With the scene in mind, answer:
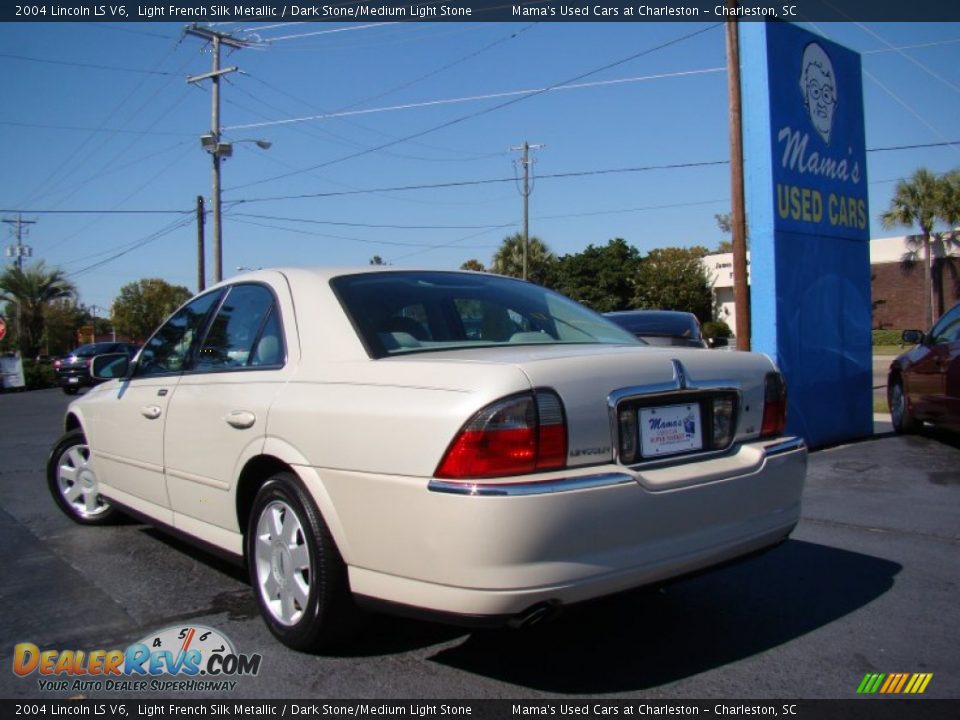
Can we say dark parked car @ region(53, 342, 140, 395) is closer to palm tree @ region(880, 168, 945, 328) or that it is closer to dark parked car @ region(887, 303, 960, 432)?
dark parked car @ region(887, 303, 960, 432)

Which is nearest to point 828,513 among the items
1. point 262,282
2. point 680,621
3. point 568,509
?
point 680,621

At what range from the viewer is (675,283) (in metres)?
48.9

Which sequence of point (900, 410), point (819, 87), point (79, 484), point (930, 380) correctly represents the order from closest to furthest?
point (79, 484) → point (930, 380) → point (819, 87) → point (900, 410)

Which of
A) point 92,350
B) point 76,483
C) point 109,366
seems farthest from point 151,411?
point 92,350

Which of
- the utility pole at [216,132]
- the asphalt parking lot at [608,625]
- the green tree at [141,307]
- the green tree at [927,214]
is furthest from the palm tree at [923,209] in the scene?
the green tree at [141,307]

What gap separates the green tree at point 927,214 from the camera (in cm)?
3894

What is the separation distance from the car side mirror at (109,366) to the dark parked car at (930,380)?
7.26 metres

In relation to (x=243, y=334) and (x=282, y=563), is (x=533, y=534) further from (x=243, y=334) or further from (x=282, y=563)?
(x=243, y=334)

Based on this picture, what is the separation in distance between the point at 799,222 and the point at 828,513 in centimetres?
397

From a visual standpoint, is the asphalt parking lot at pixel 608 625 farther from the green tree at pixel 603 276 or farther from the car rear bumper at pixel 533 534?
the green tree at pixel 603 276

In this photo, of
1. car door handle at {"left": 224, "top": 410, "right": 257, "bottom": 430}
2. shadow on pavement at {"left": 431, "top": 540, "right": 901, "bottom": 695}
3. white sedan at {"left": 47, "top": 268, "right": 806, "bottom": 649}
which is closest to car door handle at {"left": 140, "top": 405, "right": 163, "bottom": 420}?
white sedan at {"left": 47, "top": 268, "right": 806, "bottom": 649}

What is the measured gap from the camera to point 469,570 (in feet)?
8.55

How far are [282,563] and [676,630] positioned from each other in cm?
169
